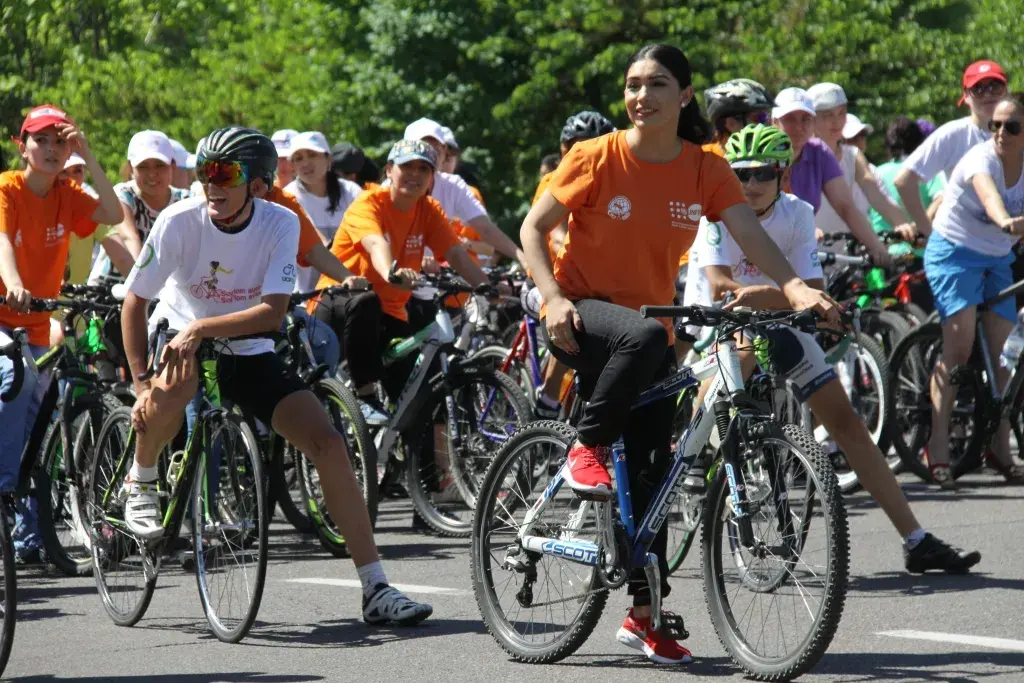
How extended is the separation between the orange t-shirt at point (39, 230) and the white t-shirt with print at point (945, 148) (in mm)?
4848

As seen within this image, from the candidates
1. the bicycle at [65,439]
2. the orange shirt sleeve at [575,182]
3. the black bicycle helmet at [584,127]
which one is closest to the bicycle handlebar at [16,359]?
the bicycle at [65,439]

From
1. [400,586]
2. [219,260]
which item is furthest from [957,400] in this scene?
[219,260]

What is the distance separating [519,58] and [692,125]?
21.3 meters

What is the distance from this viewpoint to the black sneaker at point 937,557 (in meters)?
7.77

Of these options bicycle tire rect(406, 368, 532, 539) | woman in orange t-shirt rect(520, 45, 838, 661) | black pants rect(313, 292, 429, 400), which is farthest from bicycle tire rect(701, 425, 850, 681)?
black pants rect(313, 292, 429, 400)

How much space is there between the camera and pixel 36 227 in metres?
9.05

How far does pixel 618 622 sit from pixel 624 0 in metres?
21.3

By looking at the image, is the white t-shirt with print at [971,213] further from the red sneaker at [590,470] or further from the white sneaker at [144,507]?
the white sneaker at [144,507]

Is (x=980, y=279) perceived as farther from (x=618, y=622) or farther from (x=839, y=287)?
(x=618, y=622)

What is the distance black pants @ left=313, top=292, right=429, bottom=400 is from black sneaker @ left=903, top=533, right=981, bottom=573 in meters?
3.35

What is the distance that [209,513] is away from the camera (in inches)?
281

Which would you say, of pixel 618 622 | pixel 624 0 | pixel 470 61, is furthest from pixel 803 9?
pixel 618 622

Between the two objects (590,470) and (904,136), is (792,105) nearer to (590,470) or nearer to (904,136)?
(904,136)

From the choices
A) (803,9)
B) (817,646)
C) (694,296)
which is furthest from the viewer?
(803,9)
